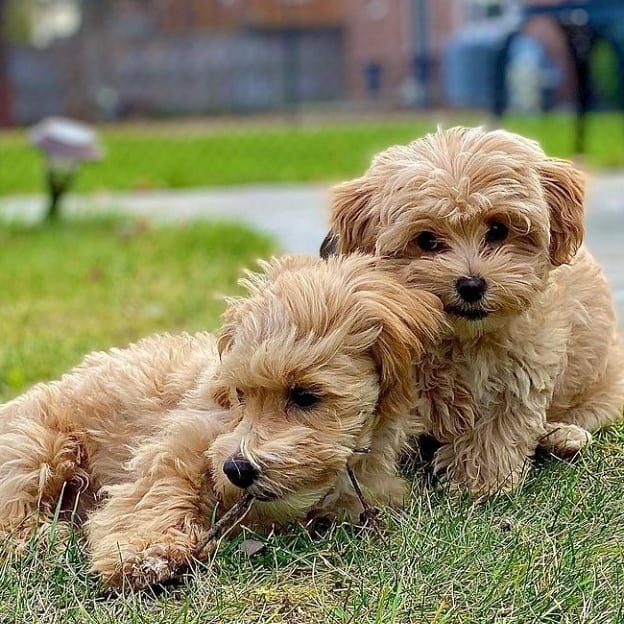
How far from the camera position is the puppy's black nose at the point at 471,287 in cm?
309

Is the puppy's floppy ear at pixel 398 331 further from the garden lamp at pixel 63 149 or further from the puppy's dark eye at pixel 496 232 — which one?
the garden lamp at pixel 63 149

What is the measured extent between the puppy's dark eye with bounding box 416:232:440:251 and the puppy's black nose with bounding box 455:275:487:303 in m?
0.15

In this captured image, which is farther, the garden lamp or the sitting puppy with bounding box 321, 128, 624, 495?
the garden lamp

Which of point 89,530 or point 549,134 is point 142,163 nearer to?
point 549,134

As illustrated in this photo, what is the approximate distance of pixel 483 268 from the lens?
311 centimetres

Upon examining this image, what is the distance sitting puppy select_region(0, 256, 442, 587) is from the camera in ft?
9.45

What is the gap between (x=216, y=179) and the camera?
13.7 m

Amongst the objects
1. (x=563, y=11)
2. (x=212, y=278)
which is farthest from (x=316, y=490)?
(x=563, y=11)

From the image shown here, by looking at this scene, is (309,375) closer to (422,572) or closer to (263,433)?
(263,433)

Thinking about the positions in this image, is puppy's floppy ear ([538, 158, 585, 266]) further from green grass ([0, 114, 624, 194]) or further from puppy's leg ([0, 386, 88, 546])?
green grass ([0, 114, 624, 194])

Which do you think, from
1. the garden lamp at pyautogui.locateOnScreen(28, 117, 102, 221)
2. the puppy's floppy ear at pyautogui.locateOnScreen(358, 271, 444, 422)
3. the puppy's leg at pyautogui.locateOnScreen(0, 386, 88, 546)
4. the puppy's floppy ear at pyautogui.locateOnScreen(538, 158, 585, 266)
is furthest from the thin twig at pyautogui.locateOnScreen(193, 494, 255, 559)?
the garden lamp at pyautogui.locateOnScreen(28, 117, 102, 221)

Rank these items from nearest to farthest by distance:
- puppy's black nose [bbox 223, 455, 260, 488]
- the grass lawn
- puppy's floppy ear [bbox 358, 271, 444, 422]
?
the grass lawn < puppy's black nose [bbox 223, 455, 260, 488] < puppy's floppy ear [bbox 358, 271, 444, 422]

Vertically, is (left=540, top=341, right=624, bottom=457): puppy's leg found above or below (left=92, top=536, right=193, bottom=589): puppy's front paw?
above

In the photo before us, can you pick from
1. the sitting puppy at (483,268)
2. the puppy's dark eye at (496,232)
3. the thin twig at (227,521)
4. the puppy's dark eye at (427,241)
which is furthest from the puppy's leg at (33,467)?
the puppy's dark eye at (496,232)
